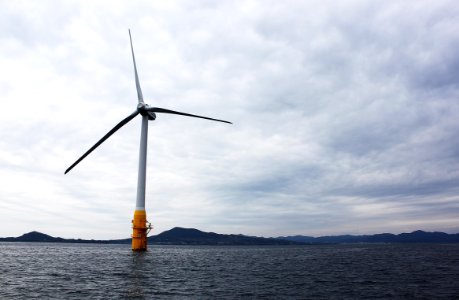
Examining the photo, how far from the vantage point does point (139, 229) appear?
299 ft

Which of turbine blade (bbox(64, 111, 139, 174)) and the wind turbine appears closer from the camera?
turbine blade (bbox(64, 111, 139, 174))

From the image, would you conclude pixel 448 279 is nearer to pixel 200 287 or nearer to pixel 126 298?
pixel 200 287

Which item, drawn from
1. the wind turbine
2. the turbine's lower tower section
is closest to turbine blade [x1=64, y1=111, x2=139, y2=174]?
the wind turbine

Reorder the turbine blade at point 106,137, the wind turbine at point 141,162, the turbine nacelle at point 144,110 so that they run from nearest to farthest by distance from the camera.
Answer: the turbine blade at point 106,137
the wind turbine at point 141,162
the turbine nacelle at point 144,110

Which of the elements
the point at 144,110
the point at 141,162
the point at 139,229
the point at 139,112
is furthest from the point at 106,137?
the point at 139,229

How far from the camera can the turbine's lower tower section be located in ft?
294

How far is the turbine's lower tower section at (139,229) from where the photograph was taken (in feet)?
294

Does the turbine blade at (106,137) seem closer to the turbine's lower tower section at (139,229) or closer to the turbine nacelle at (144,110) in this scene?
the turbine nacelle at (144,110)

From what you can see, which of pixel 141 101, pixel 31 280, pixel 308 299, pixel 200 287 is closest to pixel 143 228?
pixel 141 101

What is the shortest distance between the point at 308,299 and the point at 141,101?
76713 mm

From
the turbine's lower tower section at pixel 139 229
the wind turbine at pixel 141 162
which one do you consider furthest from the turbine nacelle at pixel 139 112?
the turbine's lower tower section at pixel 139 229

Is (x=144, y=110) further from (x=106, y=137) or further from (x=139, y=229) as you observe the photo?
(x=139, y=229)

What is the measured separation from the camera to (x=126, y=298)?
3519cm

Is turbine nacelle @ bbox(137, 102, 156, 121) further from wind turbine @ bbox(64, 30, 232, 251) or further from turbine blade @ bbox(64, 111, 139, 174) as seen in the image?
turbine blade @ bbox(64, 111, 139, 174)
